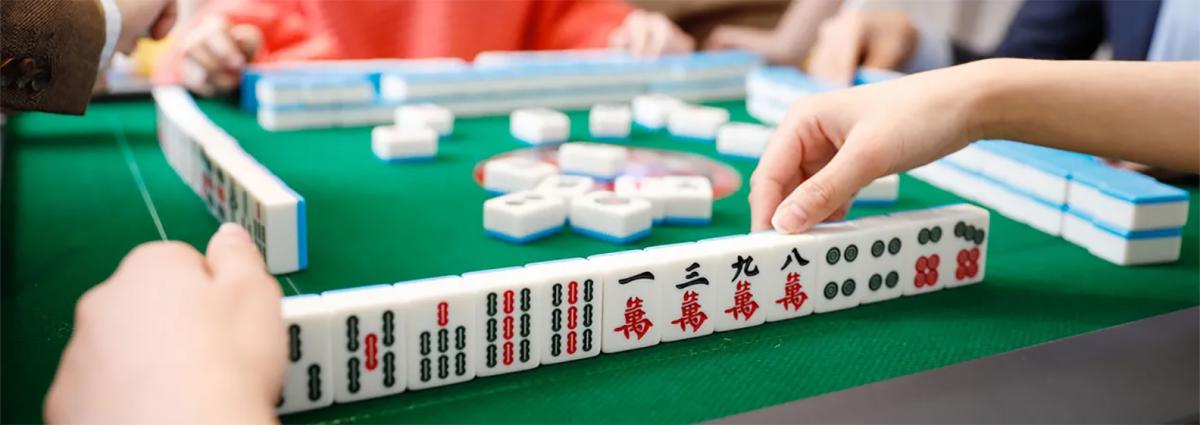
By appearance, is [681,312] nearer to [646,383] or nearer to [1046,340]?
[646,383]

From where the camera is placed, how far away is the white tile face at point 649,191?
1552 mm

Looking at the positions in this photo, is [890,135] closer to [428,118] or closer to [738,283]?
[738,283]

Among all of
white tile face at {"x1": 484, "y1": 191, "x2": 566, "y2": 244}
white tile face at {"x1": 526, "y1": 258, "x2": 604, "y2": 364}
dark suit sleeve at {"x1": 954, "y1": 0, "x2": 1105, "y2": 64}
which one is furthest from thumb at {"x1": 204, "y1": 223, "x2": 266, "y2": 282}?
dark suit sleeve at {"x1": 954, "y1": 0, "x2": 1105, "y2": 64}

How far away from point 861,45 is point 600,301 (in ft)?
6.06

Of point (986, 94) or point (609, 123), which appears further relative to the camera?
point (609, 123)

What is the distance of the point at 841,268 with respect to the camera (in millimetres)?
1250

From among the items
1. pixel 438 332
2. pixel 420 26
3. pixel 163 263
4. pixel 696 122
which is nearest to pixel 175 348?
pixel 163 263

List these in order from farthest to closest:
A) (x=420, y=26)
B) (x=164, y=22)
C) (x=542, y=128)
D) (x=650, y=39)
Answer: (x=420, y=26) → (x=650, y=39) → (x=542, y=128) → (x=164, y=22)

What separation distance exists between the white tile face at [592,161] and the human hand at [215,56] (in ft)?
3.26

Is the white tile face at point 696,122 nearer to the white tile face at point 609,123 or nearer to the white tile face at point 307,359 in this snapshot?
the white tile face at point 609,123

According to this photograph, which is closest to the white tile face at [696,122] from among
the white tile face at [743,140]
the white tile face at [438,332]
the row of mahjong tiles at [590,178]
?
the row of mahjong tiles at [590,178]

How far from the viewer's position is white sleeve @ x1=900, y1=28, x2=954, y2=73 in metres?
2.94

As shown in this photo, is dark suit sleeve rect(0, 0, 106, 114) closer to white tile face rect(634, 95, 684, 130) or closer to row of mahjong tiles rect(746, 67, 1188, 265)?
white tile face rect(634, 95, 684, 130)

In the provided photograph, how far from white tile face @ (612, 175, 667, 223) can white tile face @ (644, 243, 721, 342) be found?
369 mm
